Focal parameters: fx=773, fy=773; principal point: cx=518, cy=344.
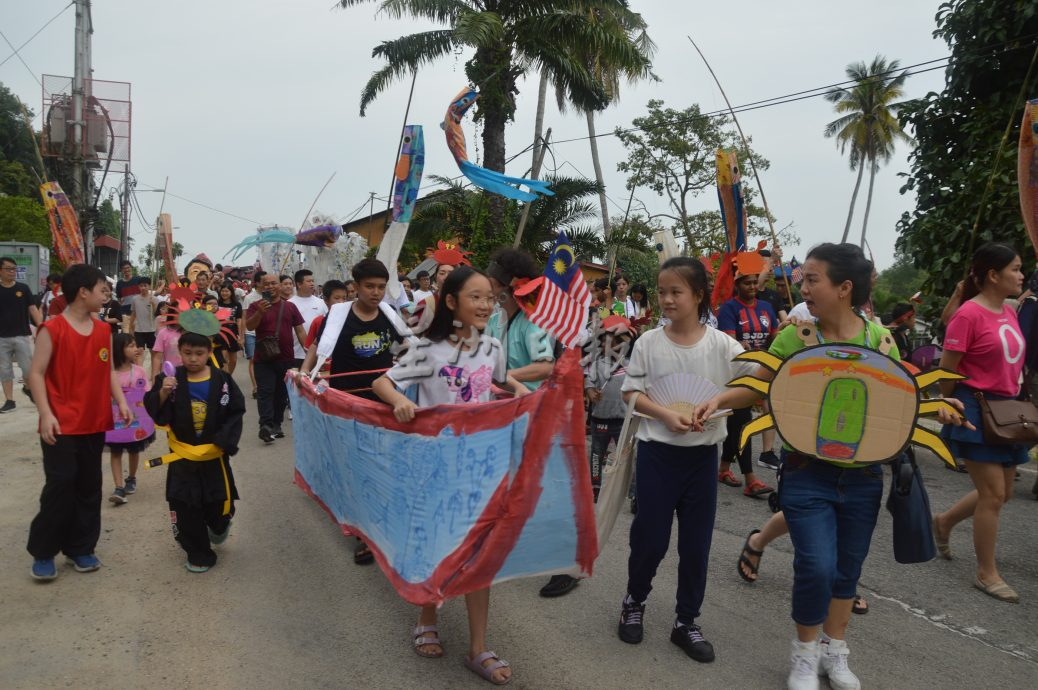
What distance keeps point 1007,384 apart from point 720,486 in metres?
2.68

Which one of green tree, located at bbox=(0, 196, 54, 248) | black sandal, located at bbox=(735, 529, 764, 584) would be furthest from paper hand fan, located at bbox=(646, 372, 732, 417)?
green tree, located at bbox=(0, 196, 54, 248)

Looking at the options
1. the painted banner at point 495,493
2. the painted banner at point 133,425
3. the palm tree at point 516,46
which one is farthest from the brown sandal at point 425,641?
the palm tree at point 516,46

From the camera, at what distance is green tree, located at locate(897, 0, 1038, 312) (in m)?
8.79

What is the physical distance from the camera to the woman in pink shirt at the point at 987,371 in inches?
160

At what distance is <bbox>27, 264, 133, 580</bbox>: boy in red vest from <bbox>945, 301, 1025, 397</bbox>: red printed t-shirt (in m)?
4.68

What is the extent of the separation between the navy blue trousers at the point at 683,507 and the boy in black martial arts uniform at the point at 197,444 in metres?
2.56

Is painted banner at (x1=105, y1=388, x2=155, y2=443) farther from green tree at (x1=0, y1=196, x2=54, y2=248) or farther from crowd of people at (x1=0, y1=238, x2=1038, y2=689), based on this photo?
green tree at (x1=0, y1=196, x2=54, y2=248)

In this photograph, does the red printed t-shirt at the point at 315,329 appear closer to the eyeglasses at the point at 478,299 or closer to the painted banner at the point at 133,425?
the painted banner at the point at 133,425

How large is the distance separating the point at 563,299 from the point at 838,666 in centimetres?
189

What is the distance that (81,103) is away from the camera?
17.0 metres

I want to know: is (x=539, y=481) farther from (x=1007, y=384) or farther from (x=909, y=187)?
(x=909, y=187)

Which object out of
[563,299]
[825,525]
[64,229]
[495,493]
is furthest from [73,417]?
[64,229]

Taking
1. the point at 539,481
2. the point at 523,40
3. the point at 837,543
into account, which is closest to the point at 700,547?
the point at 837,543

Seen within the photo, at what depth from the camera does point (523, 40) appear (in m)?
15.1
